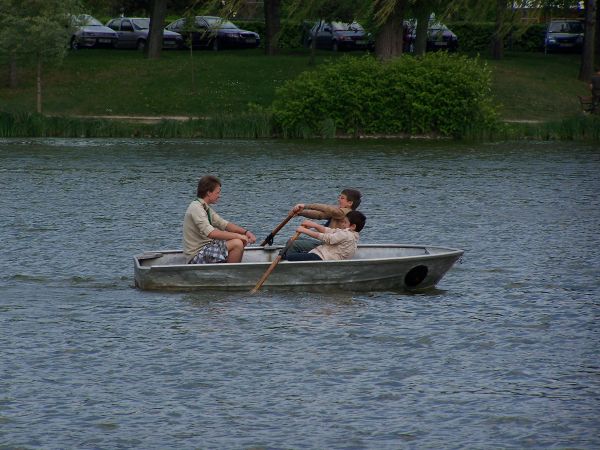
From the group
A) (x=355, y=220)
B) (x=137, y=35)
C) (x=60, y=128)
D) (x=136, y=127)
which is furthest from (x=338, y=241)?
(x=137, y=35)

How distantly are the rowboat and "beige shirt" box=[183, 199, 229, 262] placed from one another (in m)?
0.28

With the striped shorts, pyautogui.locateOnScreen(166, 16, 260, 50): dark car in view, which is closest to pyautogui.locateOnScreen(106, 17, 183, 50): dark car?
pyautogui.locateOnScreen(166, 16, 260, 50): dark car

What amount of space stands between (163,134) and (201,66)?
11188mm

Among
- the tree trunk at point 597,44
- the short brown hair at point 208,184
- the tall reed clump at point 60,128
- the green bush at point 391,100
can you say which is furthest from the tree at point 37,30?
the short brown hair at point 208,184

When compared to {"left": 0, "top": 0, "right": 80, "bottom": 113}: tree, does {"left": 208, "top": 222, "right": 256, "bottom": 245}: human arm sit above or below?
below

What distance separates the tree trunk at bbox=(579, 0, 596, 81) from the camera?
52094 millimetres

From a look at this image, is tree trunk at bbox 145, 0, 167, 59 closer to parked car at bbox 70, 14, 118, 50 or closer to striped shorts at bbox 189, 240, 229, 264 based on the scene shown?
parked car at bbox 70, 14, 118, 50

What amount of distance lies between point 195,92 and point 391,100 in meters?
9.12

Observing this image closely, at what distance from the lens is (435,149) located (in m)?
39.5

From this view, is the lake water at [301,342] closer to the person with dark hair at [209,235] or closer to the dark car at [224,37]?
the person with dark hair at [209,235]

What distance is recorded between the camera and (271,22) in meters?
57.6

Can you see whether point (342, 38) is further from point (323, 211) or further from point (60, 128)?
point (323, 211)

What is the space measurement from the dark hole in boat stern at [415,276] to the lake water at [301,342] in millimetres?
197

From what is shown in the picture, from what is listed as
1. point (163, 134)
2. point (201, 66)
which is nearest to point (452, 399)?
point (163, 134)
